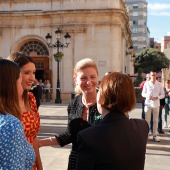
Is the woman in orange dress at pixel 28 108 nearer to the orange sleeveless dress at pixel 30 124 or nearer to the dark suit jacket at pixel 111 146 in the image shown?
the orange sleeveless dress at pixel 30 124

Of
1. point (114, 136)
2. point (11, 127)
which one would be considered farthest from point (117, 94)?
point (11, 127)

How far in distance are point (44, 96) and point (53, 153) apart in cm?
1883

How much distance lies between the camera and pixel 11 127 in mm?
2223

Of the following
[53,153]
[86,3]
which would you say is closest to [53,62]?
[86,3]

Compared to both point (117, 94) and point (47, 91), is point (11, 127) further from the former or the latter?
point (47, 91)

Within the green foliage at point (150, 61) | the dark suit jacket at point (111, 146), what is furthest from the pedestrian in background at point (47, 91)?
the green foliage at point (150, 61)

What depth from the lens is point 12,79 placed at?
2.46 meters

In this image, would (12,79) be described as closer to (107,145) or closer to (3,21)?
(107,145)

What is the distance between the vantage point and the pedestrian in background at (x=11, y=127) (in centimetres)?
220

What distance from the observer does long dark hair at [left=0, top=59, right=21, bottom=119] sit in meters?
2.43

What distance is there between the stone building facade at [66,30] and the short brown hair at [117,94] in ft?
79.6

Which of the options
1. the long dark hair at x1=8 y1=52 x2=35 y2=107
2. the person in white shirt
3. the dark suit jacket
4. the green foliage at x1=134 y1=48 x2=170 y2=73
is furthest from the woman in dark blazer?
the green foliage at x1=134 y1=48 x2=170 y2=73

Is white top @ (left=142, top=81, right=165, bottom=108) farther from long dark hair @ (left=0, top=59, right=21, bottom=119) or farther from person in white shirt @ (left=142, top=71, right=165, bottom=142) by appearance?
long dark hair @ (left=0, top=59, right=21, bottom=119)

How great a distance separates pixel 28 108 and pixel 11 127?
146cm
